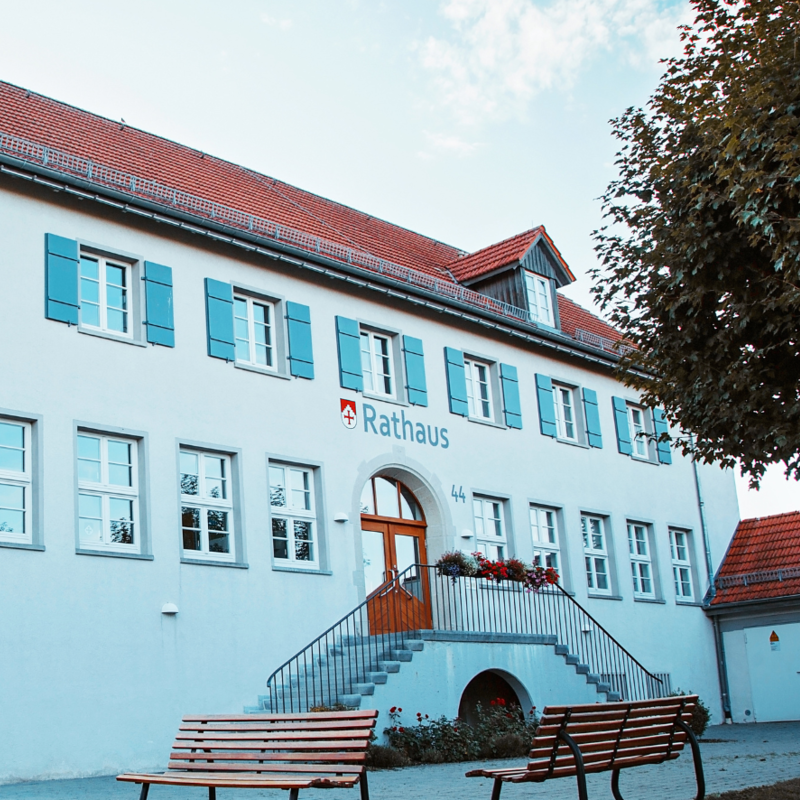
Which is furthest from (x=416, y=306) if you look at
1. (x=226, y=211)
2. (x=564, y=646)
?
(x=564, y=646)

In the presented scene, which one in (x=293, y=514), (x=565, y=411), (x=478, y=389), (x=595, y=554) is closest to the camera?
(x=293, y=514)

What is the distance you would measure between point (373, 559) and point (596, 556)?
5.82 meters

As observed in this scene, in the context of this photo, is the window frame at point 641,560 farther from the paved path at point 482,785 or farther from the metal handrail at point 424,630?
the paved path at point 482,785

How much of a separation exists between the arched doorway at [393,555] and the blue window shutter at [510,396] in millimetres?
2885

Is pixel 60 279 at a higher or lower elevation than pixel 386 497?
higher

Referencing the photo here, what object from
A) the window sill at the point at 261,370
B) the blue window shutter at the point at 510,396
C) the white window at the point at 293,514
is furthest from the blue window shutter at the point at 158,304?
the blue window shutter at the point at 510,396

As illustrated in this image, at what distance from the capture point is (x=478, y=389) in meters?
21.3

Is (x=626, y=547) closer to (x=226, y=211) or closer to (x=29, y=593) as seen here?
(x=226, y=211)

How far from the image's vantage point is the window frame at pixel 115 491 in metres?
14.1

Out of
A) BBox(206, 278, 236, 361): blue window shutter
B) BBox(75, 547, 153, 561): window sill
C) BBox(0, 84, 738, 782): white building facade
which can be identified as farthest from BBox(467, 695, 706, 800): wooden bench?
BBox(206, 278, 236, 361): blue window shutter

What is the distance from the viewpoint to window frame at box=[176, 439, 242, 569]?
15.2m

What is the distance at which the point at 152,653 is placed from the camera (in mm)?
14273

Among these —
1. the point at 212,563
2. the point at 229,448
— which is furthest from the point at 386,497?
the point at 212,563

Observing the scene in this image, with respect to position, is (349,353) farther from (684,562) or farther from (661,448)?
(684,562)
